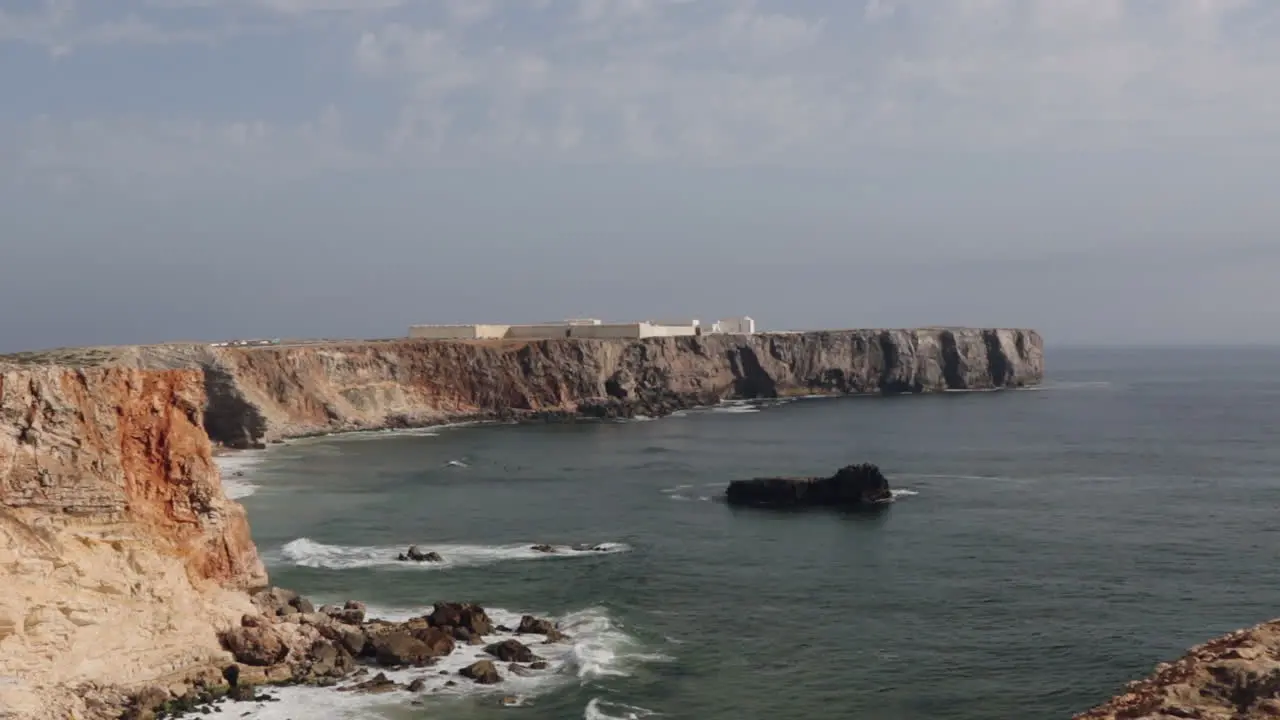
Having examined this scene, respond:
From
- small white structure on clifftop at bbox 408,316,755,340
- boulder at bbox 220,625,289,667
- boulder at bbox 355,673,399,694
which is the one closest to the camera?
boulder at bbox 355,673,399,694

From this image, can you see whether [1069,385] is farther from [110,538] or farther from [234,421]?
[110,538]

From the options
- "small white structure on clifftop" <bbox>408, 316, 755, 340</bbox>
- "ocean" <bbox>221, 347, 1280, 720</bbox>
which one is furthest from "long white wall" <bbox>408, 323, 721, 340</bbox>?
"ocean" <bbox>221, 347, 1280, 720</bbox>

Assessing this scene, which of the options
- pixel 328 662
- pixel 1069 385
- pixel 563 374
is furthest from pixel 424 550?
pixel 1069 385

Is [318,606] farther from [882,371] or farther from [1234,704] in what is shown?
[882,371]

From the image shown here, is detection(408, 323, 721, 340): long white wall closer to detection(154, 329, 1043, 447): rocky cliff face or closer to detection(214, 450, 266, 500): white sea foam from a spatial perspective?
detection(154, 329, 1043, 447): rocky cliff face

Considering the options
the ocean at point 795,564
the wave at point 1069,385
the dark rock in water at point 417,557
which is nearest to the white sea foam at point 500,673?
the ocean at point 795,564
